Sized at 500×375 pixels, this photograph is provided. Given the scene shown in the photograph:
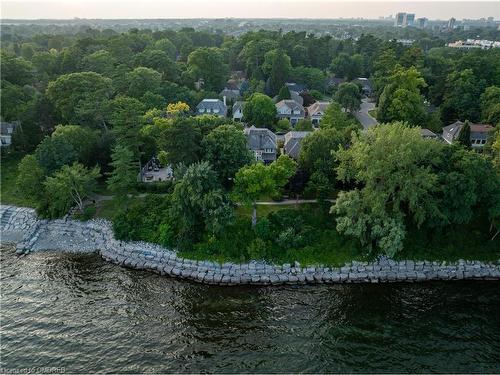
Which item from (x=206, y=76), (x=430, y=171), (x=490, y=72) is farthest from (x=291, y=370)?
(x=490, y=72)

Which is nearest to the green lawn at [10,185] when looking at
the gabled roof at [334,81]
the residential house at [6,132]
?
the residential house at [6,132]

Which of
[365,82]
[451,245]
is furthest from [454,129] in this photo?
[365,82]

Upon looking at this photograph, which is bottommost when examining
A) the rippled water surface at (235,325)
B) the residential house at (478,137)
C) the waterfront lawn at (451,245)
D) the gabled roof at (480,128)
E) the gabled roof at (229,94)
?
the rippled water surface at (235,325)

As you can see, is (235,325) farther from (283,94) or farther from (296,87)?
(296,87)

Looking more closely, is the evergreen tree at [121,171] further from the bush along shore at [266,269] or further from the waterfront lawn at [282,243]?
the waterfront lawn at [282,243]

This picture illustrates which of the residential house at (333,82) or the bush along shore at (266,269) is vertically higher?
the residential house at (333,82)

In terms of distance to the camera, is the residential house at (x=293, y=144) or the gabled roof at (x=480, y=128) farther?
the gabled roof at (x=480, y=128)
